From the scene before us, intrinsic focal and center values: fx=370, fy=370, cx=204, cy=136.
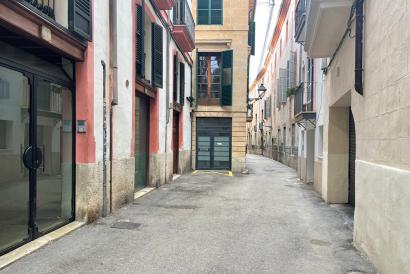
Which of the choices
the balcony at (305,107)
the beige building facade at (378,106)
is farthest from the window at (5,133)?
the balcony at (305,107)

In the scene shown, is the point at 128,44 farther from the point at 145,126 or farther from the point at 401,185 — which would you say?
the point at 401,185

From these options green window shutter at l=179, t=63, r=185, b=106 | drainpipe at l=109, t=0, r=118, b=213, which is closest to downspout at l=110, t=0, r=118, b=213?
drainpipe at l=109, t=0, r=118, b=213

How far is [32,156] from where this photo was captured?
17.7 feet

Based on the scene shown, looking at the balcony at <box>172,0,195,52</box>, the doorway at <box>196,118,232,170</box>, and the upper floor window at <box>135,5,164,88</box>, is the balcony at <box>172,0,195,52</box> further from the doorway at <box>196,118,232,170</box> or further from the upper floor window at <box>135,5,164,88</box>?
the doorway at <box>196,118,232,170</box>

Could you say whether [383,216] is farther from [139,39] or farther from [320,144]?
[320,144]

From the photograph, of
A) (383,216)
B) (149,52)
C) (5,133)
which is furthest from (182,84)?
(383,216)

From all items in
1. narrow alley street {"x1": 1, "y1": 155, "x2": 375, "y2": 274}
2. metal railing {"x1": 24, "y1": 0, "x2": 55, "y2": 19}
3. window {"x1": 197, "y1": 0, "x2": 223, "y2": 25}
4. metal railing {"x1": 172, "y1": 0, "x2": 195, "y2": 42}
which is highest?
window {"x1": 197, "y1": 0, "x2": 223, "y2": 25}

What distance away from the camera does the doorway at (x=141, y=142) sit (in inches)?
426

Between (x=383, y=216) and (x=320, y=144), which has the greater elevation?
(x=320, y=144)

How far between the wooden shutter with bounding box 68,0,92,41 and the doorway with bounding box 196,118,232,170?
13.4 m

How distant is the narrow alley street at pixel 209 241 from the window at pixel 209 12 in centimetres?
1216

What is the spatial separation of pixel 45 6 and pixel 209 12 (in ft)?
48.6

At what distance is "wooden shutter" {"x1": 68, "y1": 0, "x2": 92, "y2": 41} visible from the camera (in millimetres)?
5801

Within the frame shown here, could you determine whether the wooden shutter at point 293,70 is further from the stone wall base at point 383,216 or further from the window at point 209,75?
the stone wall base at point 383,216
